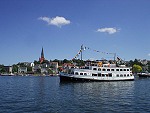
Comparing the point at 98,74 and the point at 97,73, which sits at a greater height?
the point at 97,73

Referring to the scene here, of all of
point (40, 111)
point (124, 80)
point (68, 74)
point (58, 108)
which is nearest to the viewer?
point (40, 111)

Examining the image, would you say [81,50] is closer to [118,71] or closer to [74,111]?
[118,71]

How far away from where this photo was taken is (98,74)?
291ft

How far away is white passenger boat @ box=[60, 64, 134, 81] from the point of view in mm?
83750

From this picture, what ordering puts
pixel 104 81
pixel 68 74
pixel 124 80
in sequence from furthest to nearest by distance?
pixel 124 80 < pixel 104 81 < pixel 68 74

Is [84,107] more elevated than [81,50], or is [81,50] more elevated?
[81,50]

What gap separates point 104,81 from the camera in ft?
294

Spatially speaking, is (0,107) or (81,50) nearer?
(0,107)

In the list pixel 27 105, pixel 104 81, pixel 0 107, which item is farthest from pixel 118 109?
pixel 104 81

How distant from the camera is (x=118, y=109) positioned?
31.8m

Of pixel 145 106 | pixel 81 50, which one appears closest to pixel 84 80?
pixel 81 50

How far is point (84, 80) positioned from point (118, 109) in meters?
53.1

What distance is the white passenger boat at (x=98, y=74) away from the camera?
Result: 8375cm

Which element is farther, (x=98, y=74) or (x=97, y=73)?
(x=98, y=74)
